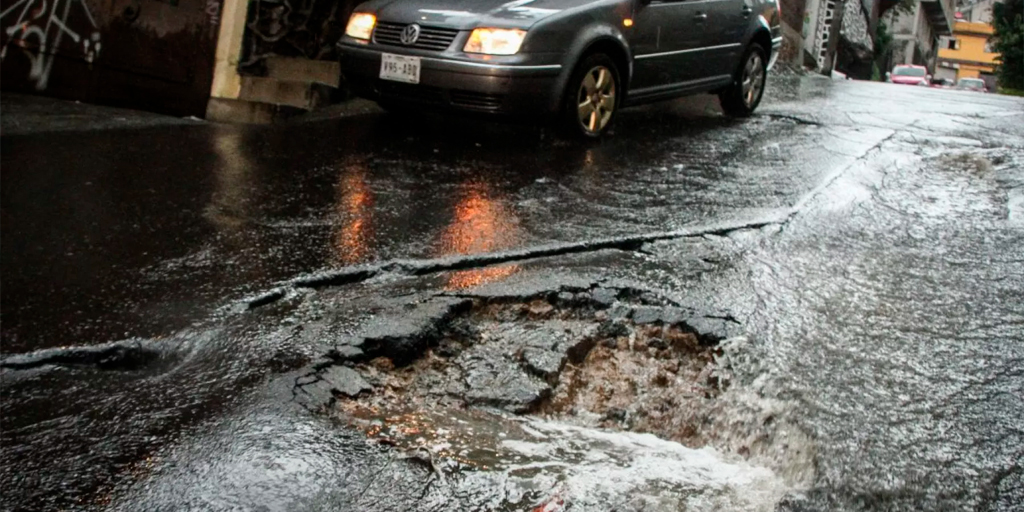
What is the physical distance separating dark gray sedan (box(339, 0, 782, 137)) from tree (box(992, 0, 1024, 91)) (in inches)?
1262

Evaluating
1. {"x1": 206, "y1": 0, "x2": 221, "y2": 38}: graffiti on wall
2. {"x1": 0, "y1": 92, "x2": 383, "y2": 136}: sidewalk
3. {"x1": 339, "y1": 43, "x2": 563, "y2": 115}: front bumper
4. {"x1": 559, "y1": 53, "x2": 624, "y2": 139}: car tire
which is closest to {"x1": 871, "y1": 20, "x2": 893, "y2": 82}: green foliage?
{"x1": 559, "y1": 53, "x2": 624, "y2": 139}: car tire

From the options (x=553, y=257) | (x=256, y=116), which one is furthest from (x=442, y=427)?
(x=256, y=116)

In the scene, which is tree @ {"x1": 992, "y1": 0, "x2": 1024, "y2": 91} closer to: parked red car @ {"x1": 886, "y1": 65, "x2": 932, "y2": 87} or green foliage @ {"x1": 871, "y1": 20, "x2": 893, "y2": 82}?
green foliage @ {"x1": 871, "y1": 20, "x2": 893, "y2": 82}

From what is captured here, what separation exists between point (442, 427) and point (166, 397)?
0.95 m

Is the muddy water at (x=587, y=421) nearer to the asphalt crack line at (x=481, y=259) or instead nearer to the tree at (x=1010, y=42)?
the asphalt crack line at (x=481, y=259)

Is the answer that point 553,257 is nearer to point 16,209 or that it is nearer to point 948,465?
point 948,465

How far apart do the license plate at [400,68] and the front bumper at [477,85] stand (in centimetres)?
4

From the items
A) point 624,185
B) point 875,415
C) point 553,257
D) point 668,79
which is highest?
point 668,79

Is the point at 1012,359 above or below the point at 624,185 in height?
below

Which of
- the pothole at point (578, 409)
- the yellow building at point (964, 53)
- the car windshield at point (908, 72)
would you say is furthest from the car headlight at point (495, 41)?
the yellow building at point (964, 53)

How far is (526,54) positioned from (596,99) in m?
0.96

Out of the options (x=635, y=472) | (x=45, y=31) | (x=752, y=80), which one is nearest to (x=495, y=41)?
(x=752, y=80)

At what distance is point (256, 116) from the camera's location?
8.83m

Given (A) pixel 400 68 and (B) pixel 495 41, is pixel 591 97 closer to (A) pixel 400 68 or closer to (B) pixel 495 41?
(B) pixel 495 41
